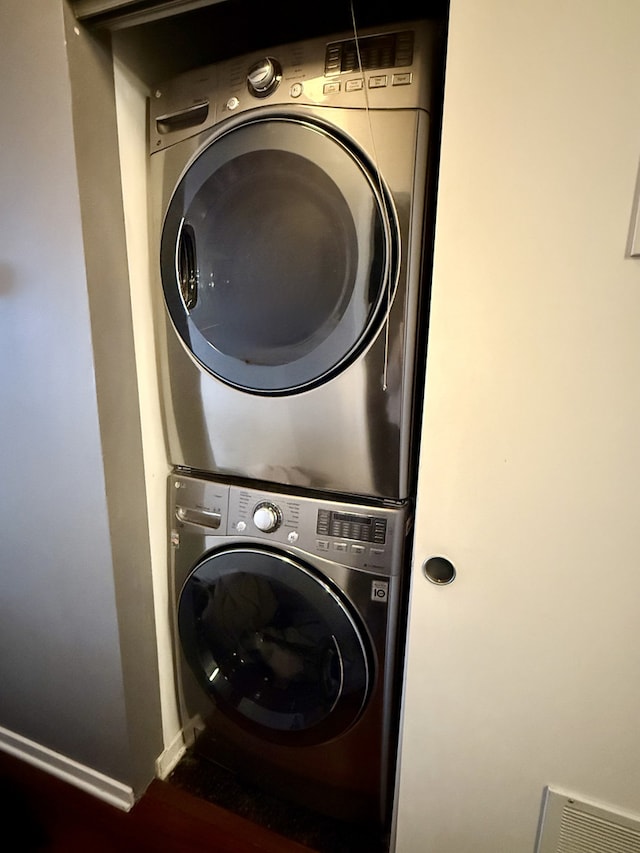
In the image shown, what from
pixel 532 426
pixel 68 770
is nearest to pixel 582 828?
pixel 532 426

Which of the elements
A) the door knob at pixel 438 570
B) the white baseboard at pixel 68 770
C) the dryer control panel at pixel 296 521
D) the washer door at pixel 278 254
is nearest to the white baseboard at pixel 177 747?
the white baseboard at pixel 68 770

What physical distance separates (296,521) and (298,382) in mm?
334

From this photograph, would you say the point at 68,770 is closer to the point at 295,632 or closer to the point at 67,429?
the point at 295,632

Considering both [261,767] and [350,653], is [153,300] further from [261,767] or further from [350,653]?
[261,767]

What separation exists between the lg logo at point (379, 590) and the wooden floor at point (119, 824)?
0.78m

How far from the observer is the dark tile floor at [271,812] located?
47.8 inches

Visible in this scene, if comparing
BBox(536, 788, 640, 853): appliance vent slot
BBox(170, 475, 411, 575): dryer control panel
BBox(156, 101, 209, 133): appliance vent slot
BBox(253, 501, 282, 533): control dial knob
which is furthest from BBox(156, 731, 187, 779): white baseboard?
BBox(156, 101, 209, 133): appliance vent slot

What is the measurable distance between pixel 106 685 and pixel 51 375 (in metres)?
0.83

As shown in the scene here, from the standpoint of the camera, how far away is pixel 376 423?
3.10ft

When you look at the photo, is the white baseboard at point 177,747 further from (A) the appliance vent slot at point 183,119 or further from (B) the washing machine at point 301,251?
(A) the appliance vent slot at point 183,119

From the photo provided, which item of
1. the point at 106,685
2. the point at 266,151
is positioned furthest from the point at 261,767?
the point at 266,151

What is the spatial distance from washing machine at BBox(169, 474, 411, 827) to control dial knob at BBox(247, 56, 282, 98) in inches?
34.4

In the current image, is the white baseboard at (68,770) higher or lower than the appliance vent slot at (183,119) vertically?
lower

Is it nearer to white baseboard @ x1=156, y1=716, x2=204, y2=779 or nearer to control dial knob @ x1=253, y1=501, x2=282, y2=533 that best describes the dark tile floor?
white baseboard @ x1=156, y1=716, x2=204, y2=779
